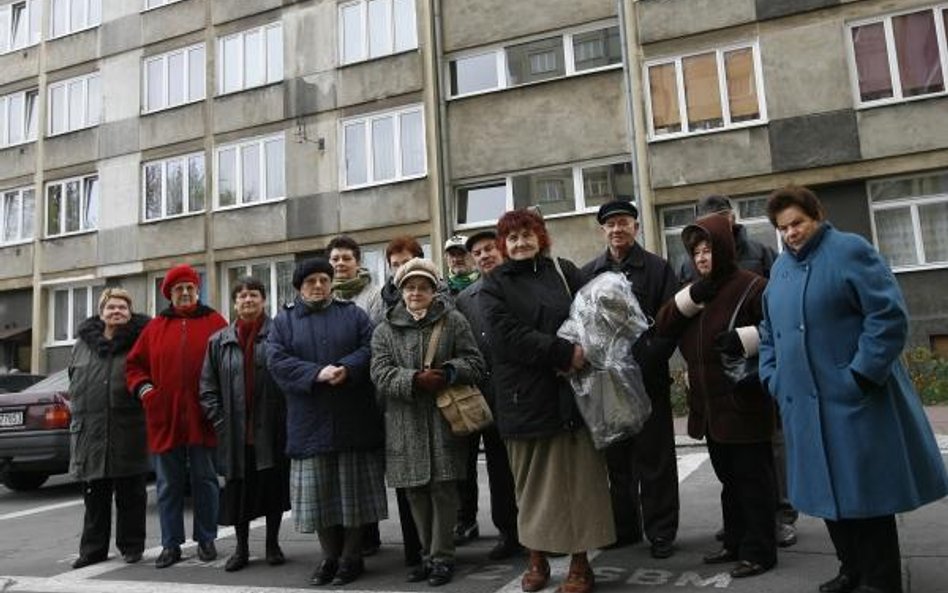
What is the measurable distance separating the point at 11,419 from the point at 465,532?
6.28 m

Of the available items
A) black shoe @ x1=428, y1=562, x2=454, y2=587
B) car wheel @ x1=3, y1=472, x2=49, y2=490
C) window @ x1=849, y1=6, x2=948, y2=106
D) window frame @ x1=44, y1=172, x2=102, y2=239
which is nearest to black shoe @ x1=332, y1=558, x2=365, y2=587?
black shoe @ x1=428, y1=562, x2=454, y2=587

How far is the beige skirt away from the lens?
4258 mm

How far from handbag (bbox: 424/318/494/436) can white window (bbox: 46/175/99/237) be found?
20040 mm

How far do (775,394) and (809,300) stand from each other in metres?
0.52

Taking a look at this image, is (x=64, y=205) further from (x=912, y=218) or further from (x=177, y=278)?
(x=912, y=218)

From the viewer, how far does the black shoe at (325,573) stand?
4.92 m

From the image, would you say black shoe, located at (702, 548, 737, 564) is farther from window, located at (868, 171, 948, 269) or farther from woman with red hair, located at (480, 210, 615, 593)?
window, located at (868, 171, 948, 269)

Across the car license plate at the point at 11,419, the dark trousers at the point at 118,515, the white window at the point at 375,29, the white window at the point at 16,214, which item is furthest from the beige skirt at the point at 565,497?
the white window at the point at 16,214

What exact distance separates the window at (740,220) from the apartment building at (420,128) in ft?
0.16

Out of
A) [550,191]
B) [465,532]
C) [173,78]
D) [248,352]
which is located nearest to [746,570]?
[465,532]

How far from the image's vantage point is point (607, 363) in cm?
430

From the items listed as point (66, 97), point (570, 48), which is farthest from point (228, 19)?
point (570, 48)

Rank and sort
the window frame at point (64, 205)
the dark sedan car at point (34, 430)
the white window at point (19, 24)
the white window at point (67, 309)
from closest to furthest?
the dark sedan car at point (34, 430) → the window frame at point (64, 205) → the white window at point (67, 309) → the white window at point (19, 24)

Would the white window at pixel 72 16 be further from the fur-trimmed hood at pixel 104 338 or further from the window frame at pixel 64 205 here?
the fur-trimmed hood at pixel 104 338
